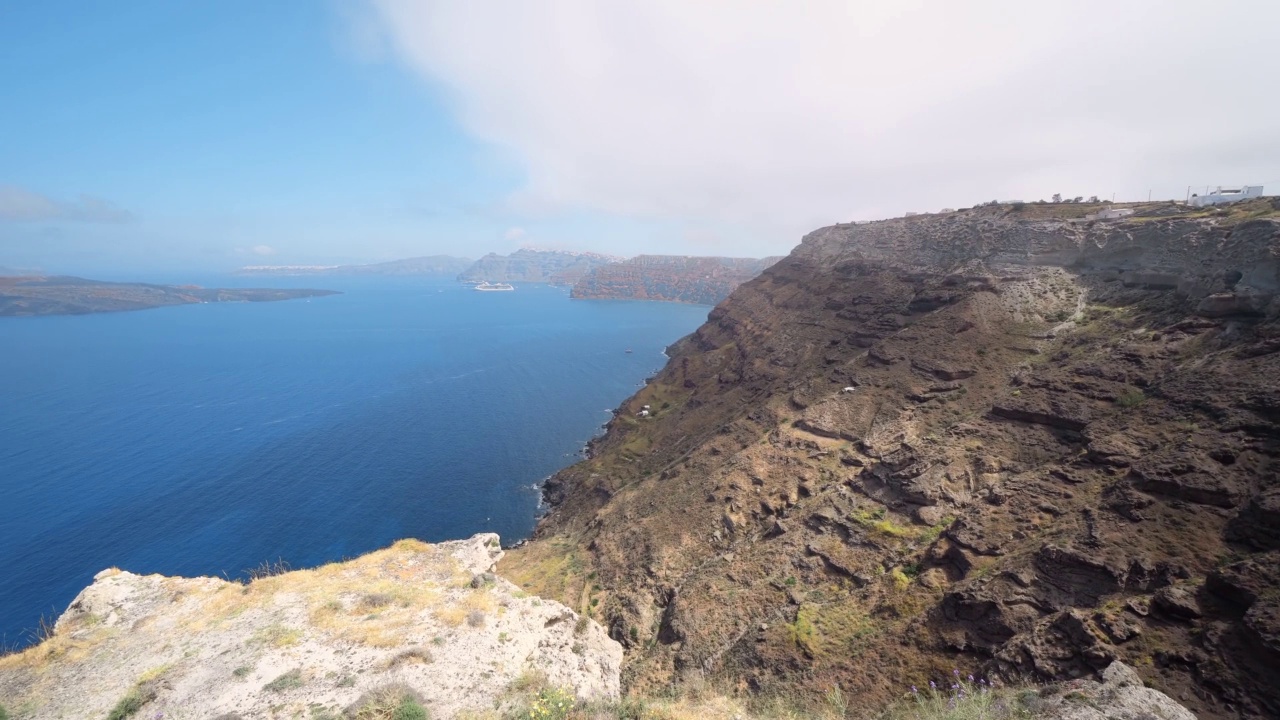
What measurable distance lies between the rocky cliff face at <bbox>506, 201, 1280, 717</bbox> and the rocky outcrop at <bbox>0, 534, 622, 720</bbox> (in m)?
7.03

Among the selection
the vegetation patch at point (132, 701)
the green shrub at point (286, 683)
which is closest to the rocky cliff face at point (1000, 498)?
the green shrub at point (286, 683)

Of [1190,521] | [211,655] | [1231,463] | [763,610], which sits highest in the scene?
[1231,463]

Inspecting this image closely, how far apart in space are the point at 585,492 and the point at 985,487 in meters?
38.3

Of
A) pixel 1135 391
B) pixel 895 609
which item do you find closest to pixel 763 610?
pixel 895 609

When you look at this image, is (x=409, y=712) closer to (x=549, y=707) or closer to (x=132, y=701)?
(x=549, y=707)

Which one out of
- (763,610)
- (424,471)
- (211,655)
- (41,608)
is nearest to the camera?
(211,655)

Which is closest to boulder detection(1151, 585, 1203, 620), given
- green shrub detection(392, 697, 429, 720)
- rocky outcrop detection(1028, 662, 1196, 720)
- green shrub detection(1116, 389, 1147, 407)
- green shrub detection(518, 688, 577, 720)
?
rocky outcrop detection(1028, 662, 1196, 720)

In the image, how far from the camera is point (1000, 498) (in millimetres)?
25391

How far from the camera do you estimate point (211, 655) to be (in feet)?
60.4

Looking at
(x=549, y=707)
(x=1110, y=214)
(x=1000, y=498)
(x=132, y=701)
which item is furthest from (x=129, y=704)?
(x=1110, y=214)

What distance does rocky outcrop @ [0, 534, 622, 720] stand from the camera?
1645 cm

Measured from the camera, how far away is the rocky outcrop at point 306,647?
1645cm

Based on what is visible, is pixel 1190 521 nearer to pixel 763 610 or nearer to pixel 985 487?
pixel 985 487

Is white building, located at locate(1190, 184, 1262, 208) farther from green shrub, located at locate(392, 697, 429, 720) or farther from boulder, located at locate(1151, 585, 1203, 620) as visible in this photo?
green shrub, located at locate(392, 697, 429, 720)
